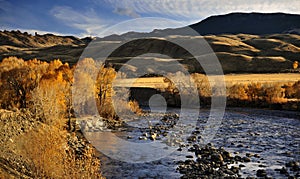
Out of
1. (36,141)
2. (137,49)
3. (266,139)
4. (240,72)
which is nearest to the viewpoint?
(36,141)

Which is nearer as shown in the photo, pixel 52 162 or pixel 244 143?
pixel 52 162

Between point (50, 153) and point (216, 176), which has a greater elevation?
point (50, 153)

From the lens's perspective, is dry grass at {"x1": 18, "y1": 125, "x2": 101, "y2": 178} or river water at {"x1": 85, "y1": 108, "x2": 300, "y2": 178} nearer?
dry grass at {"x1": 18, "y1": 125, "x2": 101, "y2": 178}

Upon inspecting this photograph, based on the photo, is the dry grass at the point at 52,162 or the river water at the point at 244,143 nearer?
the dry grass at the point at 52,162

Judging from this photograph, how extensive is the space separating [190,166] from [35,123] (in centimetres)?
876

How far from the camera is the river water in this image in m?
17.6

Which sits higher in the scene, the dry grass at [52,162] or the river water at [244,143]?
the dry grass at [52,162]

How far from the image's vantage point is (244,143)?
24.2 m

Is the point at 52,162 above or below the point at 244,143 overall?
above

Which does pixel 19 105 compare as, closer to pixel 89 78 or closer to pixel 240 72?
pixel 89 78

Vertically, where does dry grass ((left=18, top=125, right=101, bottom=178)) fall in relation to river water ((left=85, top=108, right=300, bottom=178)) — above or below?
above

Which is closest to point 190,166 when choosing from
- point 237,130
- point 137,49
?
point 237,130

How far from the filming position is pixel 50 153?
480 inches

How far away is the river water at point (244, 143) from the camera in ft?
57.6
